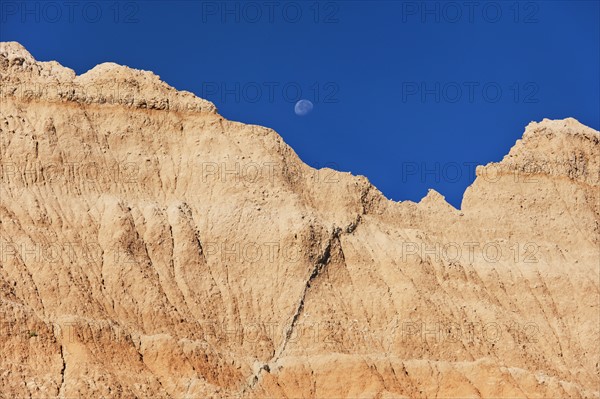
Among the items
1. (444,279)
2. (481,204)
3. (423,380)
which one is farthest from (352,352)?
(481,204)

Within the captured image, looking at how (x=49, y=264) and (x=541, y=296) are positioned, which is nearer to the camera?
(x=49, y=264)

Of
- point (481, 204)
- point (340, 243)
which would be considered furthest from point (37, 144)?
point (481, 204)

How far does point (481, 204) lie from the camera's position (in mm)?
66000

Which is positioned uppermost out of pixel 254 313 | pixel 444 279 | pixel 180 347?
pixel 444 279

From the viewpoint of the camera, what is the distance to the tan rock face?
50094 millimetres

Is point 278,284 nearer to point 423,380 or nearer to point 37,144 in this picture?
point 423,380

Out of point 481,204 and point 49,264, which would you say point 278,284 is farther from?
point 481,204

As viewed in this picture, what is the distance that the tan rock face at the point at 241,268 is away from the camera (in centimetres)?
5009

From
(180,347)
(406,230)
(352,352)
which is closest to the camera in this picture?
(180,347)

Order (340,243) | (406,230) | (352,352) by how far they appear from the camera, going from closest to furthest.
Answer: (352,352) < (340,243) < (406,230)

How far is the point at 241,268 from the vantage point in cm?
5569

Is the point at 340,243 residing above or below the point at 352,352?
above

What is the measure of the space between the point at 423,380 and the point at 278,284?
26.2 feet

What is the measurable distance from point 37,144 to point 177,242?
8193 mm
